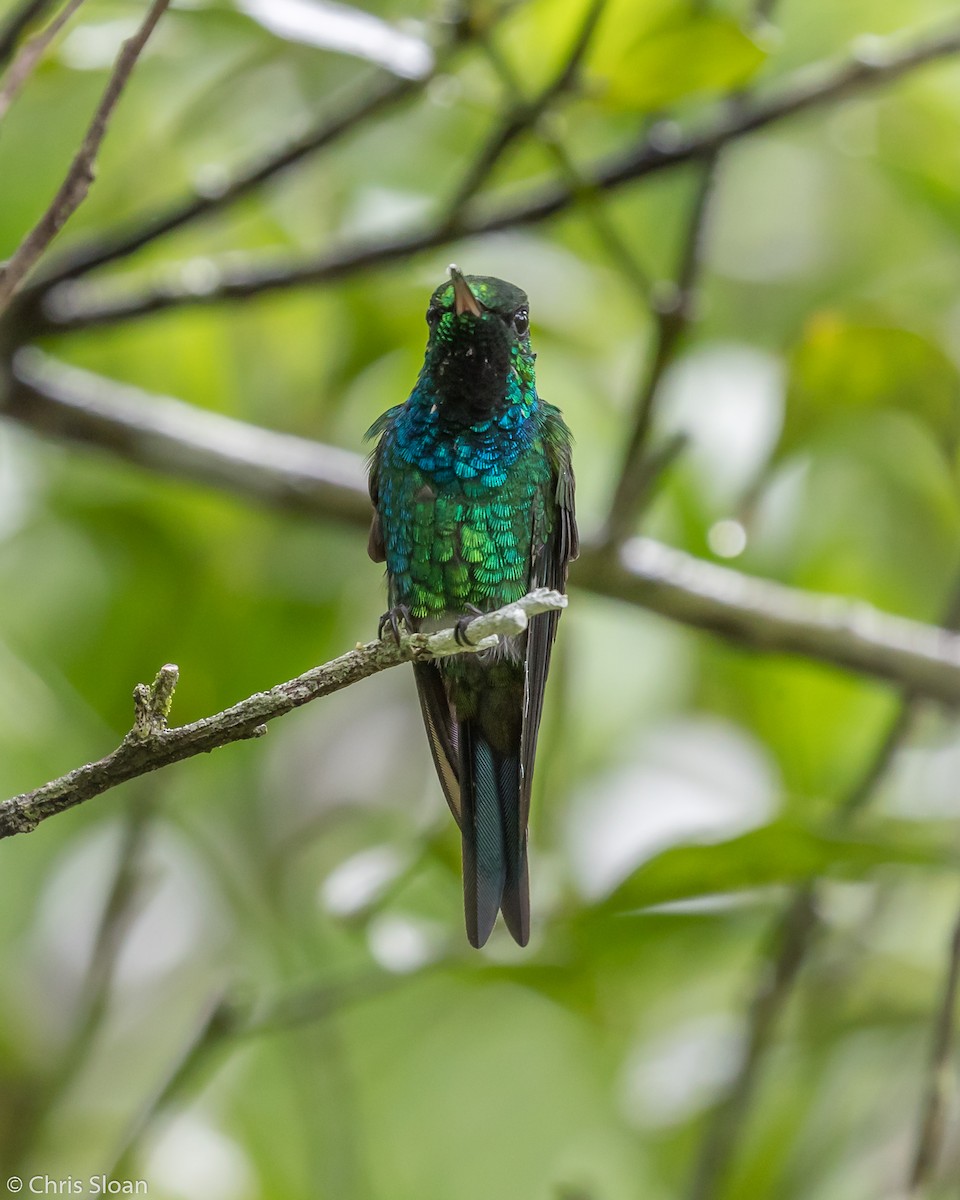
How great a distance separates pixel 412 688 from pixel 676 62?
5.37 ft

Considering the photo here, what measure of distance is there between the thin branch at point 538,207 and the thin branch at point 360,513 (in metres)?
0.15

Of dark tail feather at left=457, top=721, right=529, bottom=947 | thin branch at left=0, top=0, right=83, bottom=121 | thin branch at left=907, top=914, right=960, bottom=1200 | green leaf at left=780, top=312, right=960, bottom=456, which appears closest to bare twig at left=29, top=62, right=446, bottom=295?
green leaf at left=780, top=312, right=960, bottom=456

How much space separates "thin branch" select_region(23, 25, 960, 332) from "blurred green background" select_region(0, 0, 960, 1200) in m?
0.07

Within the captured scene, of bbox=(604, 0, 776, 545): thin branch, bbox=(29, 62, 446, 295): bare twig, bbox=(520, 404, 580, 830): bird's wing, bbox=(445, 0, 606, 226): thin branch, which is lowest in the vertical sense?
bbox=(520, 404, 580, 830): bird's wing

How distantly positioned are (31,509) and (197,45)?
1.12m

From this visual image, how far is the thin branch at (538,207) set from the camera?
2.63m

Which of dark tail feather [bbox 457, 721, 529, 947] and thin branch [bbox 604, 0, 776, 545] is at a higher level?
thin branch [bbox 604, 0, 776, 545]

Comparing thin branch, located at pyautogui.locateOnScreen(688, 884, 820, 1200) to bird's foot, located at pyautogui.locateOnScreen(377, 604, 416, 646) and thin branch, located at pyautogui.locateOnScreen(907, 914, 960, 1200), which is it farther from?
bird's foot, located at pyautogui.locateOnScreen(377, 604, 416, 646)

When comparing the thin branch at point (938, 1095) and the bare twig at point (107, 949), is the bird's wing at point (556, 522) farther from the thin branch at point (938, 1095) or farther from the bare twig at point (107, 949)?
the bare twig at point (107, 949)

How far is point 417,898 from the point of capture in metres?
3.29

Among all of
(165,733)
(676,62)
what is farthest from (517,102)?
(165,733)

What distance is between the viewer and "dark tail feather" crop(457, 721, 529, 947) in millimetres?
1462

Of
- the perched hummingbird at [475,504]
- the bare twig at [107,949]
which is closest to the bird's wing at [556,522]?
the perched hummingbird at [475,504]

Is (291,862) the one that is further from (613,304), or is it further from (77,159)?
(77,159)
